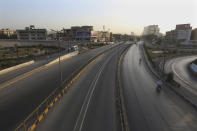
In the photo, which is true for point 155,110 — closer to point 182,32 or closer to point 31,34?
point 31,34

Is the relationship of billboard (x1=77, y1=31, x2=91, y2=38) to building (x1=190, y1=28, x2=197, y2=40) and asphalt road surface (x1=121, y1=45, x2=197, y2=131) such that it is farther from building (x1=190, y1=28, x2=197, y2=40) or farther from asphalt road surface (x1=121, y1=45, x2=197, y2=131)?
building (x1=190, y1=28, x2=197, y2=40)

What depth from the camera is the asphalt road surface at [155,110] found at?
11.8 meters

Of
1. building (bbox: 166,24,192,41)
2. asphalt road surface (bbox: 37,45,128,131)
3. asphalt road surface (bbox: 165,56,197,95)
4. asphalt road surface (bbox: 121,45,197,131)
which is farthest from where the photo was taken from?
building (bbox: 166,24,192,41)

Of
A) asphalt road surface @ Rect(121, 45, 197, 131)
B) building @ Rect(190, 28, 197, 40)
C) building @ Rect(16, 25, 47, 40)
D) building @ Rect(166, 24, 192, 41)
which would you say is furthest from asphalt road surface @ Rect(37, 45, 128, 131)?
building @ Rect(190, 28, 197, 40)

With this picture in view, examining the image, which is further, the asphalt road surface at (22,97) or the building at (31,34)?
the building at (31,34)

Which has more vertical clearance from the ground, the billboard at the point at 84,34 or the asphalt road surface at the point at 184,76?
the billboard at the point at 84,34

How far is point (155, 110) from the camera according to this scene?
46.7ft

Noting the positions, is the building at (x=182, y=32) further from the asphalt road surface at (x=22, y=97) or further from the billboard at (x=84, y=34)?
the asphalt road surface at (x=22, y=97)

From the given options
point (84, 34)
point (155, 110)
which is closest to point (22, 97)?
point (155, 110)

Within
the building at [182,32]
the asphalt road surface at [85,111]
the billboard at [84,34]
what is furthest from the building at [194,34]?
the asphalt road surface at [85,111]

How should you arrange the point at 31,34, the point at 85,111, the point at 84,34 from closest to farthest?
the point at 85,111 → the point at 84,34 → the point at 31,34

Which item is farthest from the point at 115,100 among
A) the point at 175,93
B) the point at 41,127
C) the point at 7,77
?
the point at 7,77

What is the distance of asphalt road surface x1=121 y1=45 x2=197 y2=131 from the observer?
38.6 feet

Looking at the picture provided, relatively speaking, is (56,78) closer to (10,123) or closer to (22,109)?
(22,109)
